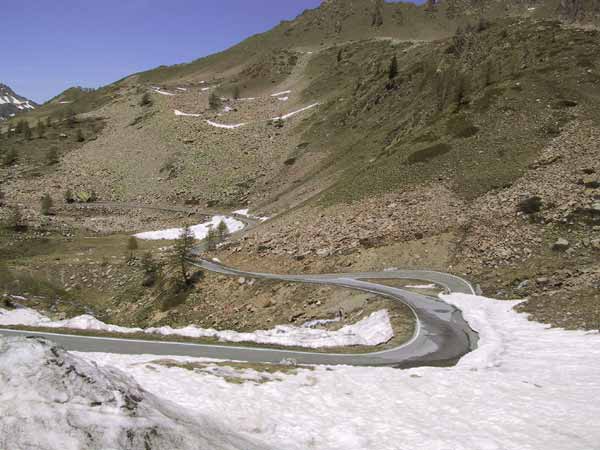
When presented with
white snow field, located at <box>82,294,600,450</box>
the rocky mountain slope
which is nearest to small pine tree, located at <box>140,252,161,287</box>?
the rocky mountain slope

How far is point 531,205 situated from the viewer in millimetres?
32375

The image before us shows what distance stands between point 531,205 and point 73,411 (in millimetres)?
36181

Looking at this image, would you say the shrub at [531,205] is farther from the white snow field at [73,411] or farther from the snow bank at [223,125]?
the snow bank at [223,125]

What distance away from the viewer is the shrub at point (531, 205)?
1256 inches

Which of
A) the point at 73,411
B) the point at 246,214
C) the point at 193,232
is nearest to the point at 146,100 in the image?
the point at 246,214

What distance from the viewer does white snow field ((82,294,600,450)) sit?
8.60m

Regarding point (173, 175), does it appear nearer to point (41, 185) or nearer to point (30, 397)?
point (41, 185)

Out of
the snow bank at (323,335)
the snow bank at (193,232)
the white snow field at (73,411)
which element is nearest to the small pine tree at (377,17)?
the snow bank at (193,232)

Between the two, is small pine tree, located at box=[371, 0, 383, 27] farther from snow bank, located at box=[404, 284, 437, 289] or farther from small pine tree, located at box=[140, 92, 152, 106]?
snow bank, located at box=[404, 284, 437, 289]

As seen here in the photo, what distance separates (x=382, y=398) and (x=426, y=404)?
4.11 feet

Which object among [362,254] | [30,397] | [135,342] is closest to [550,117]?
[362,254]

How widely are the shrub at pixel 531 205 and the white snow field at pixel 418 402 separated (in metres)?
19.8

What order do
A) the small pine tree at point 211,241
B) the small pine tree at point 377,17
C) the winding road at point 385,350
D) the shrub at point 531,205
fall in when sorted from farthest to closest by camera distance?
the small pine tree at point 377,17 → the small pine tree at point 211,241 → the shrub at point 531,205 → the winding road at point 385,350

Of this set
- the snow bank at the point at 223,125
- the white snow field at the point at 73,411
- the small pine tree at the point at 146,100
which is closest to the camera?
the white snow field at the point at 73,411
